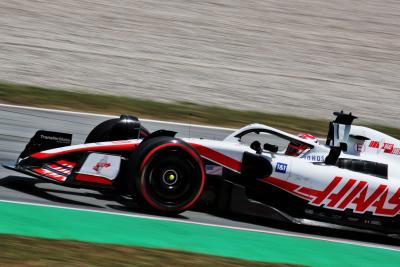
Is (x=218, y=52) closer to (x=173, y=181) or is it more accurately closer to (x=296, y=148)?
(x=296, y=148)

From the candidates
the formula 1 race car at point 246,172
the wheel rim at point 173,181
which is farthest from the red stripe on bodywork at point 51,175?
the wheel rim at point 173,181

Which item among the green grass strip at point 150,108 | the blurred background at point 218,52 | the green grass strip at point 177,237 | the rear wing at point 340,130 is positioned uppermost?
the blurred background at point 218,52

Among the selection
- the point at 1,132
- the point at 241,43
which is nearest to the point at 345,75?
the point at 241,43

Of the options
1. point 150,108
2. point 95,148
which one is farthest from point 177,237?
point 150,108

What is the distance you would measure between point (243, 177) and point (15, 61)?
8921 millimetres

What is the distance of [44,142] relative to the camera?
841cm

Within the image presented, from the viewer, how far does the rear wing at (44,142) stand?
8367mm

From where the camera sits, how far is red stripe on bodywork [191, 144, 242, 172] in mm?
8336

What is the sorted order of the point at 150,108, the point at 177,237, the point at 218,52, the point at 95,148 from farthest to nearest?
the point at 218,52
the point at 150,108
the point at 95,148
the point at 177,237

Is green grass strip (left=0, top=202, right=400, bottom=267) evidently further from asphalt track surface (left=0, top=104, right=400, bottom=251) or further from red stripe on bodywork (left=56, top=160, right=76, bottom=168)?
red stripe on bodywork (left=56, top=160, right=76, bottom=168)

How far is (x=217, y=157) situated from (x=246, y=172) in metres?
0.36

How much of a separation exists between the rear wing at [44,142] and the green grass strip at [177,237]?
2.39ft

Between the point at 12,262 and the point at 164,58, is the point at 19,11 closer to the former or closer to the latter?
the point at 164,58

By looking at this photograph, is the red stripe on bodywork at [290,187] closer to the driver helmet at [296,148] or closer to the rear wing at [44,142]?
the driver helmet at [296,148]
